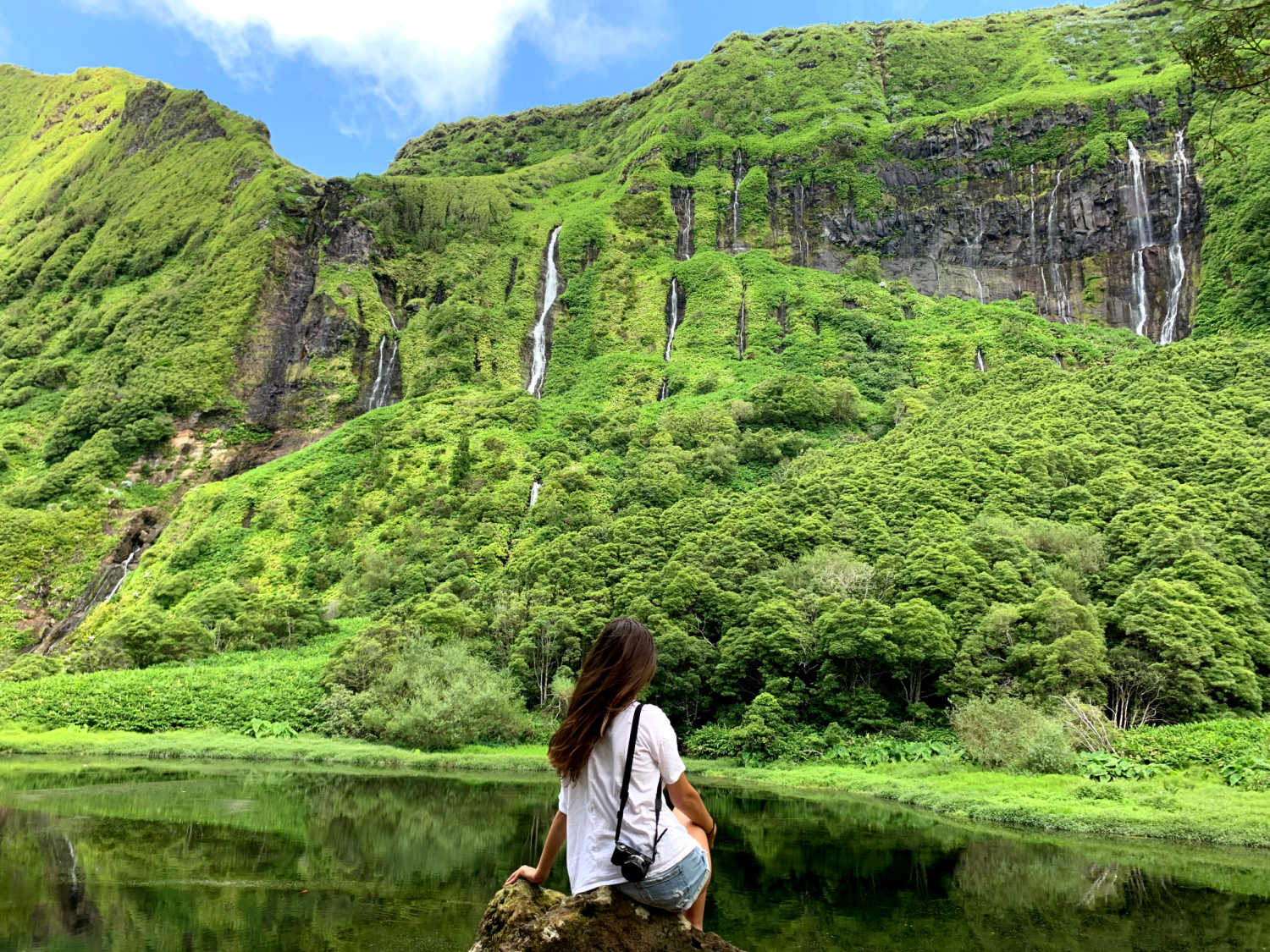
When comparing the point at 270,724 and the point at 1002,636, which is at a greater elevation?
the point at 1002,636

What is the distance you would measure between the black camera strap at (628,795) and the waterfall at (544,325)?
98532mm

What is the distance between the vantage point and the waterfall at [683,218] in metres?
119

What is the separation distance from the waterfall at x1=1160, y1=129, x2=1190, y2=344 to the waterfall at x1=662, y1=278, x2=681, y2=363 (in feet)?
188

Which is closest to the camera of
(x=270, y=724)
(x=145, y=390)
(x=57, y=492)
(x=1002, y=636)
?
(x=1002, y=636)

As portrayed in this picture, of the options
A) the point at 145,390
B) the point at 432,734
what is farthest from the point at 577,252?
the point at 432,734

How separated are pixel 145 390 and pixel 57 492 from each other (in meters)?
16.9

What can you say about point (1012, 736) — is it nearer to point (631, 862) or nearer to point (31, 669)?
A: point (631, 862)

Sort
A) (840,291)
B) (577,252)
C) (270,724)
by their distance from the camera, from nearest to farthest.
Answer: (270,724) < (840,291) < (577,252)

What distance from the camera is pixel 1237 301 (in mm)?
85938

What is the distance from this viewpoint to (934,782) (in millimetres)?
33750

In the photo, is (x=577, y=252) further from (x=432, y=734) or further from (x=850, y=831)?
(x=850, y=831)

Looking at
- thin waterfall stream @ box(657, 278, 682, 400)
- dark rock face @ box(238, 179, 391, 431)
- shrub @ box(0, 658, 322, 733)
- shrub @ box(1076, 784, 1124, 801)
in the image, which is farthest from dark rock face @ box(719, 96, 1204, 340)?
shrub @ box(0, 658, 322, 733)

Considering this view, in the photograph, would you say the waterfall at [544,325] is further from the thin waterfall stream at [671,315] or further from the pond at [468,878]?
the pond at [468,878]

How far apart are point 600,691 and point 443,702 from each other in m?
42.7
